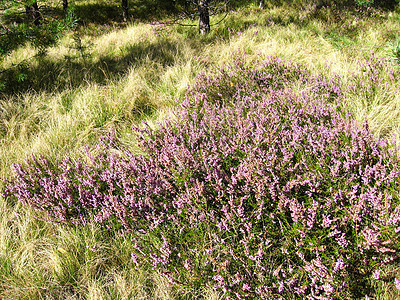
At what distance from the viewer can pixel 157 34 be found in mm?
7121

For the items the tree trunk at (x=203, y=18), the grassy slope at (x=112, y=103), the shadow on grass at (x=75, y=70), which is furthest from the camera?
the tree trunk at (x=203, y=18)

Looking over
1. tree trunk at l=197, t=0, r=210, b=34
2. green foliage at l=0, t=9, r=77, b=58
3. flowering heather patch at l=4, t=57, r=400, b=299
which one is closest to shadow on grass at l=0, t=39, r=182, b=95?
green foliage at l=0, t=9, r=77, b=58

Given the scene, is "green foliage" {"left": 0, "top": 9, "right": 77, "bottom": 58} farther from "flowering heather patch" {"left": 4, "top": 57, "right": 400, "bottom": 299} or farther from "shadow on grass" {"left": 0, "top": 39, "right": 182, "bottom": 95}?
"flowering heather patch" {"left": 4, "top": 57, "right": 400, "bottom": 299}

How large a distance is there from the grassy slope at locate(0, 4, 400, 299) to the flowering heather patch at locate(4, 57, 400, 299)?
0.17 metres

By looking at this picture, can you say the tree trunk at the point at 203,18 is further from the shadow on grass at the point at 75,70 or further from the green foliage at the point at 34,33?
the green foliage at the point at 34,33

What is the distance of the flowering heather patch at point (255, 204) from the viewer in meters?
1.53

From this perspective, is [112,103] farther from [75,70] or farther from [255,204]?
[255,204]

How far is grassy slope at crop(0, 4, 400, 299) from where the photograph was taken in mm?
1771

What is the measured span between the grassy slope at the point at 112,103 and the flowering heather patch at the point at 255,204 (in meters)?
0.17

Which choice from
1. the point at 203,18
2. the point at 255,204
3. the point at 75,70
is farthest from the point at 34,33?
the point at 255,204

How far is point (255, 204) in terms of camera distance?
184cm

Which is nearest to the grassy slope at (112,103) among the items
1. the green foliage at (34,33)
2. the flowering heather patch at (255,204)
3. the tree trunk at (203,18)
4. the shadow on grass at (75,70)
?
the shadow on grass at (75,70)

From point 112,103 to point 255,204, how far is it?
2733 millimetres

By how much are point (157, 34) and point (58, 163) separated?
5.48 meters
